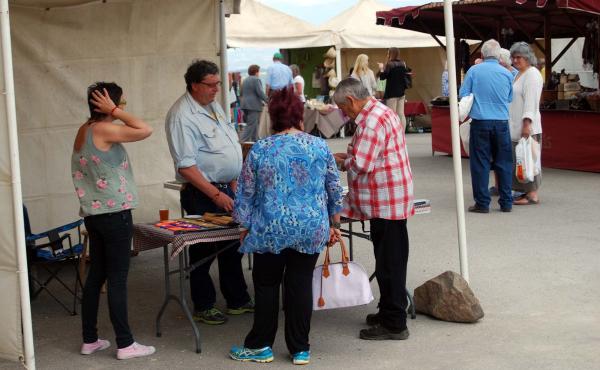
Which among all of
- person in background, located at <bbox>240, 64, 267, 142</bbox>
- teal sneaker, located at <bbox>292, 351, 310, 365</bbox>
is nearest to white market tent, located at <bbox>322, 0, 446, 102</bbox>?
person in background, located at <bbox>240, 64, 267, 142</bbox>

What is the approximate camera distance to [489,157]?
32.7 ft

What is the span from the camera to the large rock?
235 inches

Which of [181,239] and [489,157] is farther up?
[489,157]

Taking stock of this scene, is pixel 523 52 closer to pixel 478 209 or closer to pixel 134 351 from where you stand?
pixel 478 209

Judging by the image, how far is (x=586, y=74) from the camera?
19938 millimetres

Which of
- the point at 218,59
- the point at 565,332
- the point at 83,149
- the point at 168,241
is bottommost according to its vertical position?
the point at 565,332

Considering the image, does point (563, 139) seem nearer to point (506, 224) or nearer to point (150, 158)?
point (506, 224)

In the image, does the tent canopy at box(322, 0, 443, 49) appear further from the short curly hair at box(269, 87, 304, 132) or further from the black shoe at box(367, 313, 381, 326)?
the short curly hair at box(269, 87, 304, 132)

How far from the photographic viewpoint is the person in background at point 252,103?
18109 millimetres

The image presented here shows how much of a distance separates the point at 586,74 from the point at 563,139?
7.58 metres

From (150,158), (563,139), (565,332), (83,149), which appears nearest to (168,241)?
(83,149)

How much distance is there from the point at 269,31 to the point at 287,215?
60.3ft

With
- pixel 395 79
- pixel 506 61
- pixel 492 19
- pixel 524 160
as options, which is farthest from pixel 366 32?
pixel 524 160

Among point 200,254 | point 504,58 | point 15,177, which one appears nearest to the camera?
point 15,177
